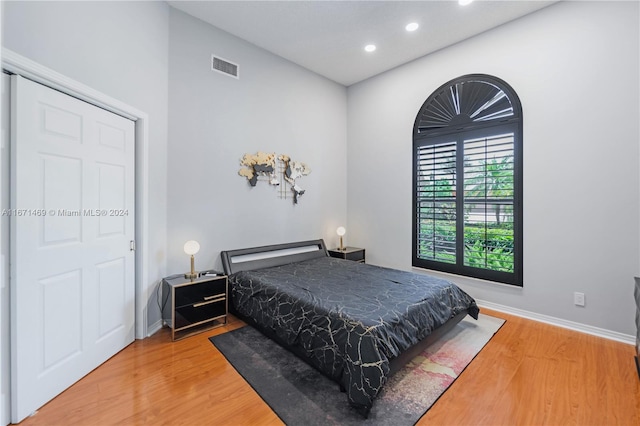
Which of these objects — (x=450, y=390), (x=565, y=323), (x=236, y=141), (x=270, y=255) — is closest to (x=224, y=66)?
(x=236, y=141)

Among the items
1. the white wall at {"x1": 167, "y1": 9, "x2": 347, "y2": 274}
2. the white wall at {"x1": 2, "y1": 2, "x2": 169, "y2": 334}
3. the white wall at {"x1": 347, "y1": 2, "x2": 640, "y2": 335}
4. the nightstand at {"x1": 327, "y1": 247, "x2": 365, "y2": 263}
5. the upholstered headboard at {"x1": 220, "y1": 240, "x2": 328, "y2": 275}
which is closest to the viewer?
the white wall at {"x1": 2, "y1": 2, "x2": 169, "y2": 334}

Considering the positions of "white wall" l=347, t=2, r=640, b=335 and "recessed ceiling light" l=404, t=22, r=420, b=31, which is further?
"recessed ceiling light" l=404, t=22, r=420, b=31

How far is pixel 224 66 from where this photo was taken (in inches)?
138

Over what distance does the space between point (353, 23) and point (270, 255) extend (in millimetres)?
3091

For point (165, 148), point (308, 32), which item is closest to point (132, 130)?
point (165, 148)

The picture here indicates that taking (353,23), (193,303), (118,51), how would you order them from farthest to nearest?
(353,23), (193,303), (118,51)

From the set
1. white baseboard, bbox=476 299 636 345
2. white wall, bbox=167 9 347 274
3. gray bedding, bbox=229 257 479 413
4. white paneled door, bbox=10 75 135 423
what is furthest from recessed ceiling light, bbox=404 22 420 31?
white baseboard, bbox=476 299 636 345

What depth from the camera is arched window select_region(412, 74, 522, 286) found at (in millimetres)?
3361

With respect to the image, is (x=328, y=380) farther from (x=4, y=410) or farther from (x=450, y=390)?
(x=4, y=410)

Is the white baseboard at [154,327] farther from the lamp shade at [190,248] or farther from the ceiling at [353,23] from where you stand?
the ceiling at [353,23]

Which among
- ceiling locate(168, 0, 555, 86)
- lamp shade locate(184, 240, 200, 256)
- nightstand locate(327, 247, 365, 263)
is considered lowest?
nightstand locate(327, 247, 365, 263)

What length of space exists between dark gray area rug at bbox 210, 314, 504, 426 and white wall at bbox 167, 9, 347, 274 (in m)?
1.30

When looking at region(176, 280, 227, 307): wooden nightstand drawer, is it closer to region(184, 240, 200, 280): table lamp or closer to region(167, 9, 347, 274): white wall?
region(184, 240, 200, 280): table lamp

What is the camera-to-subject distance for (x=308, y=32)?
11.5 feet
